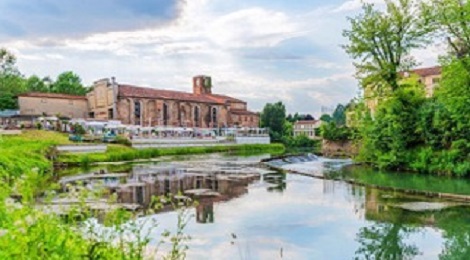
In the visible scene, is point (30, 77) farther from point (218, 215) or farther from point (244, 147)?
point (218, 215)

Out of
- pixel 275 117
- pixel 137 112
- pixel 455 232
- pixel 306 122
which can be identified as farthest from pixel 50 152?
pixel 306 122

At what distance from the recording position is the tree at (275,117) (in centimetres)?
8344

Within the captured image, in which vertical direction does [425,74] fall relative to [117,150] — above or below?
above

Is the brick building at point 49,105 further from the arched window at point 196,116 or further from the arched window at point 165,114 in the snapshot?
the arched window at point 196,116

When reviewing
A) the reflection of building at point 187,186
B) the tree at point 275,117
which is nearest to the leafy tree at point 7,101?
the reflection of building at point 187,186

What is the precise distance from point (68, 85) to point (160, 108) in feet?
68.5

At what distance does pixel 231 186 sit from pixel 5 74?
49.5 m

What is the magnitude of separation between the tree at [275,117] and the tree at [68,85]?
1277 inches

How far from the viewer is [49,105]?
57688 mm

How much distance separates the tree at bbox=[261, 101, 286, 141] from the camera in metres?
83.4

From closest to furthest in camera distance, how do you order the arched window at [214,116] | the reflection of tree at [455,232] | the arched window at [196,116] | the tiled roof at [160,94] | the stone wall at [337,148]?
1. the reflection of tree at [455,232]
2. the stone wall at [337,148]
3. the tiled roof at [160,94]
4. the arched window at [196,116]
5. the arched window at [214,116]

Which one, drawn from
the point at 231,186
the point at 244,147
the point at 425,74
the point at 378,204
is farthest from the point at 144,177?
the point at 425,74

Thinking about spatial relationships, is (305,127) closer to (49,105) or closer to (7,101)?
(49,105)

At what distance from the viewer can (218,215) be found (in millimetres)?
14000
